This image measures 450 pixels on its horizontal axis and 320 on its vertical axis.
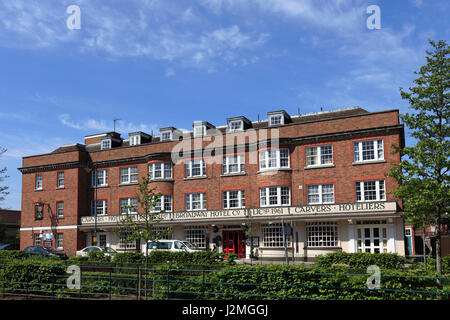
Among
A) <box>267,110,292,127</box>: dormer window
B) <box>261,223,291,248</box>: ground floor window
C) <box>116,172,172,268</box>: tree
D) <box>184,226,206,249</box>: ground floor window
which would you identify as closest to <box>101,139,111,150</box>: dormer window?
<box>184,226,206,249</box>: ground floor window

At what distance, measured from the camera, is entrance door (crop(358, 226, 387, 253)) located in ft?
102

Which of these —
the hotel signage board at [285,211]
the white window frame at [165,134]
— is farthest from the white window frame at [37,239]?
the white window frame at [165,134]

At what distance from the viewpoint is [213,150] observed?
38.5 metres

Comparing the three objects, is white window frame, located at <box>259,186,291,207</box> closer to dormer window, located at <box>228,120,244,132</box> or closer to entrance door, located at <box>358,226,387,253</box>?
entrance door, located at <box>358,226,387,253</box>

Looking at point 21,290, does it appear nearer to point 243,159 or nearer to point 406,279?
point 406,279

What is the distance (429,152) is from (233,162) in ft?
61.8

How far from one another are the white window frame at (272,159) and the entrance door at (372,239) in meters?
7.87

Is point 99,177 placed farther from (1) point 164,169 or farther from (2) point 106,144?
(1) point 164,169

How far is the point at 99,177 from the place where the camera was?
44062mm

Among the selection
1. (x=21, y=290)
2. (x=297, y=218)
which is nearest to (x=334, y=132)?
(x=297, y=218)

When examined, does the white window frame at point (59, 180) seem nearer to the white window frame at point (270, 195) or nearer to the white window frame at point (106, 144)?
the white window frame at point (106, 144)

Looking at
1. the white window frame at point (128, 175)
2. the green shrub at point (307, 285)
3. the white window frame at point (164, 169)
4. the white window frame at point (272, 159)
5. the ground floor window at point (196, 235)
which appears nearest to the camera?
the green shrub at point (307, 285)

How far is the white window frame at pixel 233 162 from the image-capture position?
1460 inches

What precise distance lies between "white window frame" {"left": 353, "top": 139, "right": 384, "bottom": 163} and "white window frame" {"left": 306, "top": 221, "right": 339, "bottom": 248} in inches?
211
